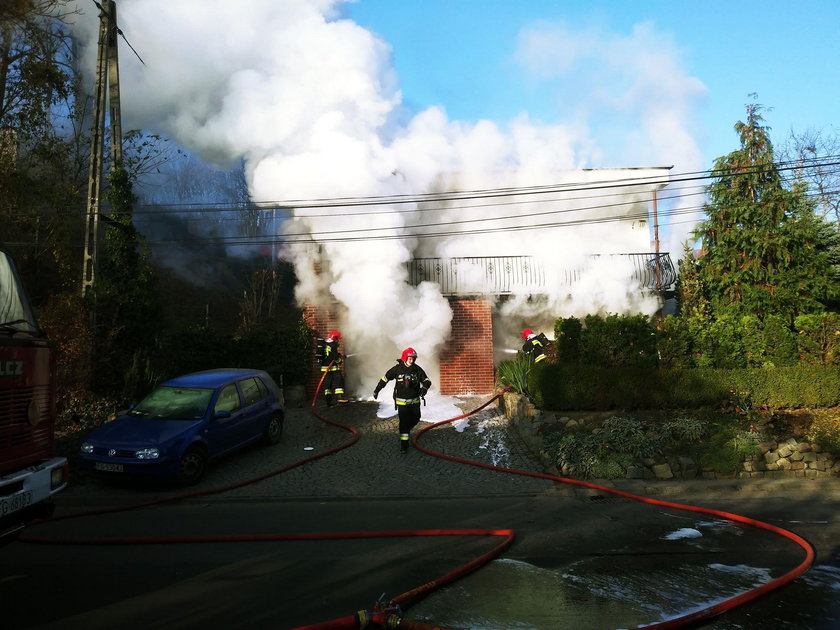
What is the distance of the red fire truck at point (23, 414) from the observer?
3865mm

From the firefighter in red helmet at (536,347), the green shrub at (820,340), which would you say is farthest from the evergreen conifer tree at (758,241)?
the firefighter in red helmet at (536,347)

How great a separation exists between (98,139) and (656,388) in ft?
37.5

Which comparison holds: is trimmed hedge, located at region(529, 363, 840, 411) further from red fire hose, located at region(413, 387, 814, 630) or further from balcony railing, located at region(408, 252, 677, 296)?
balcony railing, located at region(408, 252, 677, 296)

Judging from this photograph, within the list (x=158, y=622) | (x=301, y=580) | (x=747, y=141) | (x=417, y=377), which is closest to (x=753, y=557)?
(x=301, y=580)

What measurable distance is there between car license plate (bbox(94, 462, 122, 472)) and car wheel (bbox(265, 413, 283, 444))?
8.29 ft

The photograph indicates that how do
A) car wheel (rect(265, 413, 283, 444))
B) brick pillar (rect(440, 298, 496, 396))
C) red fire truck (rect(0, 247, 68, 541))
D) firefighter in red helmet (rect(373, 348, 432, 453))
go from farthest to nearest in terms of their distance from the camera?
brick pillar (rect(440, 298, 496, 396))
car wheel (rect(265, 413, 283, 444))
firefighter in red helmet (rect(373, 348, 432, 453))
red fire truck (rect(0, 247, 68, 541))

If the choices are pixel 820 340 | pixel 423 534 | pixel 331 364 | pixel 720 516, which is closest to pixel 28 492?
pixel 423 534

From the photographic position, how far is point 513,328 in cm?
1605

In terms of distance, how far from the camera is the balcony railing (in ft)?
46.9

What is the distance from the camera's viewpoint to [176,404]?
7984 mm

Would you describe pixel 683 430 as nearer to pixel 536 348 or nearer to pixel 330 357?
pixel 536 348

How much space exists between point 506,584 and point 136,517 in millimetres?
4345

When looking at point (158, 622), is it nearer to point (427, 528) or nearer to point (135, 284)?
point (427, 528)

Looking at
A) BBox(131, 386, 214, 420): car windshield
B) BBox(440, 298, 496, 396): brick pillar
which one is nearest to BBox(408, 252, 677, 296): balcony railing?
BBox(440, 298, 496, 396): brick pillar
